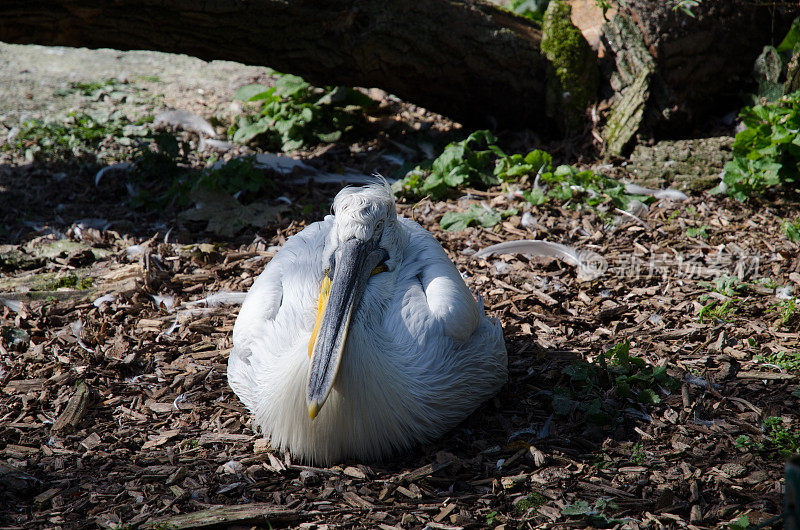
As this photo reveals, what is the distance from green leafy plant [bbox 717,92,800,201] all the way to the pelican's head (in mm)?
3130

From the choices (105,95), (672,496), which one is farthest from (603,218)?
(105,95)

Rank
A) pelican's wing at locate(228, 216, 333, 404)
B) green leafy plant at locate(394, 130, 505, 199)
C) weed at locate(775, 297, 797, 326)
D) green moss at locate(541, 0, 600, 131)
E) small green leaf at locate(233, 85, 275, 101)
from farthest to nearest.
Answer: small green leaf at locate(233, 85, 275, 101), green moss at locate(541, 0, 600, 131), green leafy plant at locate(394, 130, 505, 199), weed at locate(775, 297, 797, 326), pelican's wing at locate(228, 216, 333, 404)

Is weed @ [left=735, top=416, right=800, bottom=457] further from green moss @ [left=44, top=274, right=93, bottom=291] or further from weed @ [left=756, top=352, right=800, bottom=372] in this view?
green moss @ [left=44, top=274, right=93, bottom=291]

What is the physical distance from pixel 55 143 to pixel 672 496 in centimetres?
685

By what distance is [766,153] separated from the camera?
16.2 feet

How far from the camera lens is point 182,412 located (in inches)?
142

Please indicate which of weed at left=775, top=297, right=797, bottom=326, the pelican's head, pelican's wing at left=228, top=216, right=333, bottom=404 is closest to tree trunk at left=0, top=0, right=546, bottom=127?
the pelican's head

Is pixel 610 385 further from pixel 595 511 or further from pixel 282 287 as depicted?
pixel 282 287

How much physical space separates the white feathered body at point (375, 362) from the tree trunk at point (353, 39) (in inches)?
117

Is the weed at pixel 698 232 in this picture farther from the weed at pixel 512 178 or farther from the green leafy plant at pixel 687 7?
the green leafy plant at pixel 687 7

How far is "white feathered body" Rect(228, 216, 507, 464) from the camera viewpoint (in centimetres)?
299

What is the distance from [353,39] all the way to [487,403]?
3.73 m

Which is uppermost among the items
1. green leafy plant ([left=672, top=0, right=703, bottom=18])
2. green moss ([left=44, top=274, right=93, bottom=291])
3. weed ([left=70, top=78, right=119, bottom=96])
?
green leafy plant ([left=672, top=0, right=703, bottom=18])

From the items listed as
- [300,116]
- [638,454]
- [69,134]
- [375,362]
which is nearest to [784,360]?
[638,454]
